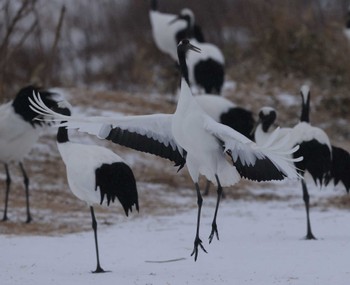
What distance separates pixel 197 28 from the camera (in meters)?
16.6

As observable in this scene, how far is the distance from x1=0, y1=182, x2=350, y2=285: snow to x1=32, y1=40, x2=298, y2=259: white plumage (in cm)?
48

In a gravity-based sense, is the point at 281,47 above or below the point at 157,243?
above

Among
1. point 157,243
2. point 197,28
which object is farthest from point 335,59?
point 157,243

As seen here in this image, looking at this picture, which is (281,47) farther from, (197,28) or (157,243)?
(157,243)

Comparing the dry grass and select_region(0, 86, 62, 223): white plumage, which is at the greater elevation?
select_region(0, 86, 62, 223): white plumage

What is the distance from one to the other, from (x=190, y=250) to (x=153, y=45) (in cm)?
1303

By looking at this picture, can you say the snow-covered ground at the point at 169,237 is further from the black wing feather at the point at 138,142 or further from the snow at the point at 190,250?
the black wing feather at the point at 138,142

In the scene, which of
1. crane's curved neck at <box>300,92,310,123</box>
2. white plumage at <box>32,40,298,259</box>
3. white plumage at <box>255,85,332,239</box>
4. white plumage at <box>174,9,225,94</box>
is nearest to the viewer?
white plumage at <box>32,40,298,259</box>

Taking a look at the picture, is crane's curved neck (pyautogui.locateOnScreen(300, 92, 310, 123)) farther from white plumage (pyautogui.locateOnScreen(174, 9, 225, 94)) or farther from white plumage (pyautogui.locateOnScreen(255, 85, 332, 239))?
white plumage (pyautogui.locateOnScreen(174, 9, 225, 94))

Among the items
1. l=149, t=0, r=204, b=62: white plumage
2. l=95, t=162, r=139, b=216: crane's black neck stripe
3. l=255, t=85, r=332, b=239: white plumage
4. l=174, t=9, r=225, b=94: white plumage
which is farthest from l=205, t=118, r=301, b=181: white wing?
l=149, t=0, r=204, b=62: white plumage

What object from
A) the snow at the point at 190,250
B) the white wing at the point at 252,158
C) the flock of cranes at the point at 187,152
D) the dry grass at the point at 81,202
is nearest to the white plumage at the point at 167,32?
the dry grass at the point at 81,202

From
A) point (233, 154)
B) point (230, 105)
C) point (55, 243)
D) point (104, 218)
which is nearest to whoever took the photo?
point (233, 154)

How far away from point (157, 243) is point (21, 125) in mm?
2796

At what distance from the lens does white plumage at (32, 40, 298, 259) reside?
7.69 m
